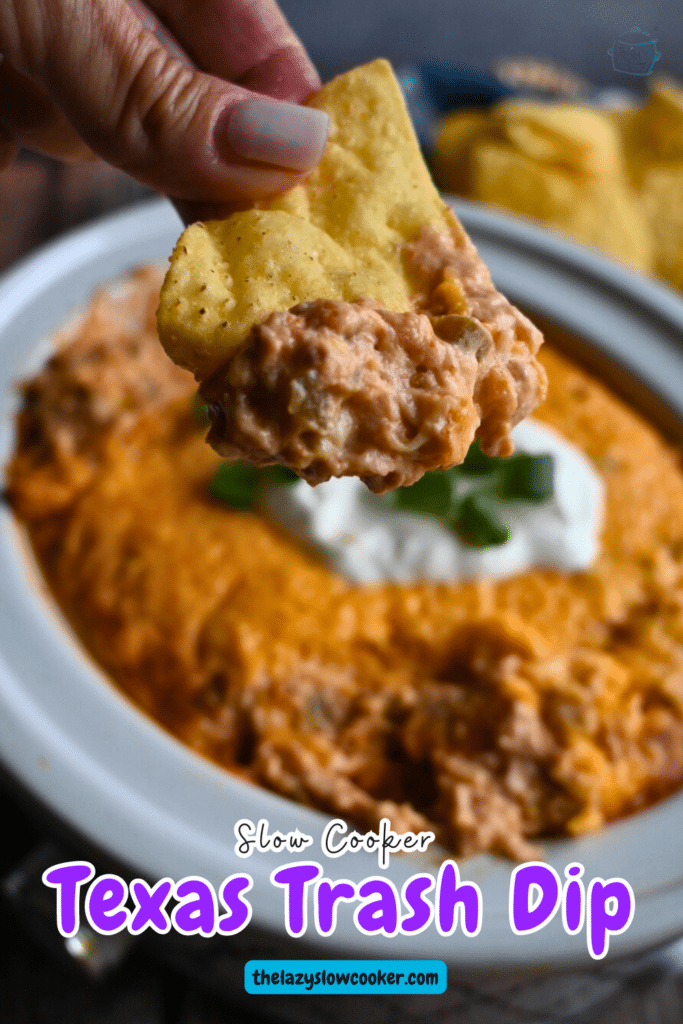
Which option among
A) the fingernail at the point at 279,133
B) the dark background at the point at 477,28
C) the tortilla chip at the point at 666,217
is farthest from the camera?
the dark background at the point at 477,28

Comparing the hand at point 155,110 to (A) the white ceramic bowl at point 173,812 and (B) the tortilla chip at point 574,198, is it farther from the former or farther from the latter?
(B) the tortilla chip at point 574,198

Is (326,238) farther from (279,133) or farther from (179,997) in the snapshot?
(179,997)

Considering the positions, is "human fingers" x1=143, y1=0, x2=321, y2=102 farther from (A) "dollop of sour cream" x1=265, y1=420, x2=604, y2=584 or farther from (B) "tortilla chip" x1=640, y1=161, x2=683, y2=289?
(B) "tortilla chip" x1=640, y1=161, x2=683, y2=289

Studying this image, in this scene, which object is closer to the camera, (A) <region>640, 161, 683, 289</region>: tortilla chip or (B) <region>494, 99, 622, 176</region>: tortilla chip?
(B) <region>494, 99, 622, 176</region>: tortilla chip

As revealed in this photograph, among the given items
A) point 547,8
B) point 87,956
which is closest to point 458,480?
point 87,956

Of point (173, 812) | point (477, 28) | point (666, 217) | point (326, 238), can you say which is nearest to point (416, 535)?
point (173, 812)

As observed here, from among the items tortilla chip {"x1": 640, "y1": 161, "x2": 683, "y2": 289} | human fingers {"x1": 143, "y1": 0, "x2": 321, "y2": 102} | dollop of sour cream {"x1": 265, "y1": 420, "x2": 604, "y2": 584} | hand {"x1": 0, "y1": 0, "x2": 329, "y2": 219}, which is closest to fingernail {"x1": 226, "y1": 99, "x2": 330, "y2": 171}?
hand {"x1": 0, "y1": 0, "x2": 329, "y2": 219}

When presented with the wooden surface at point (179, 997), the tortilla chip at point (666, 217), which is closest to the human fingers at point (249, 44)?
the wooden surface at point (179, 997)
